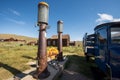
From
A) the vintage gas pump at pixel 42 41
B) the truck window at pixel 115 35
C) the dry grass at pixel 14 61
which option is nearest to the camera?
the truck window at pixel 115 35

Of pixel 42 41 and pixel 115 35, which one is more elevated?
pixel 115 35

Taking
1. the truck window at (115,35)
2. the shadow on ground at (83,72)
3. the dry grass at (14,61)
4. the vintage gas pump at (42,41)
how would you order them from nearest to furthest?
the truck window at (115,35) < the vintage gas pump at (42,41) < the shadow on ground at (83,72) < the dry grass at (14,61)

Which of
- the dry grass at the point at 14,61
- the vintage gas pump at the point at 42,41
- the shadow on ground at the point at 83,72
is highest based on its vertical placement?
the vintage gas pump at the point at 42,41

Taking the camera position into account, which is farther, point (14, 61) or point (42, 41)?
point (14, 61)

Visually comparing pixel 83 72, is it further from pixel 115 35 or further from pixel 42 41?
pixel 115 35

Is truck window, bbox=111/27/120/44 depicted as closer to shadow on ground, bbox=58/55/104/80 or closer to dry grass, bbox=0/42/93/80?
shadow on ground, bbox=58/55/104/80

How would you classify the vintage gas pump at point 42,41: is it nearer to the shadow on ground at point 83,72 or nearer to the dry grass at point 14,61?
the shadow on ground at point 83,72

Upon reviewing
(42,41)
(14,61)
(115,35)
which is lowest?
(14,61)

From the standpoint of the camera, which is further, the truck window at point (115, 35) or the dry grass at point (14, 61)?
the dry grass at point (14, 61)

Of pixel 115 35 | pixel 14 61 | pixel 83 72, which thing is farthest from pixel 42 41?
pixel 14 61

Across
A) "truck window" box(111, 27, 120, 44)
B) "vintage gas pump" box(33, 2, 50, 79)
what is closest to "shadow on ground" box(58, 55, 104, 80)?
"vintage gas pump" box(33, 2, 50, 79)

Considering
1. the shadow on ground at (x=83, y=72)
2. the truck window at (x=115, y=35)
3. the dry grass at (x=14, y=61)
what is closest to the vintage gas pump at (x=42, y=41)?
the shadow on ground at (x=83, y=72)

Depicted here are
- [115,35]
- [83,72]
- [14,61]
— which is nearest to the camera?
[115,35]

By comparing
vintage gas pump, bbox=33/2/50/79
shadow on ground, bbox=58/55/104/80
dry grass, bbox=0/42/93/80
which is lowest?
shadow on ground, bbox=58/55/104/80
